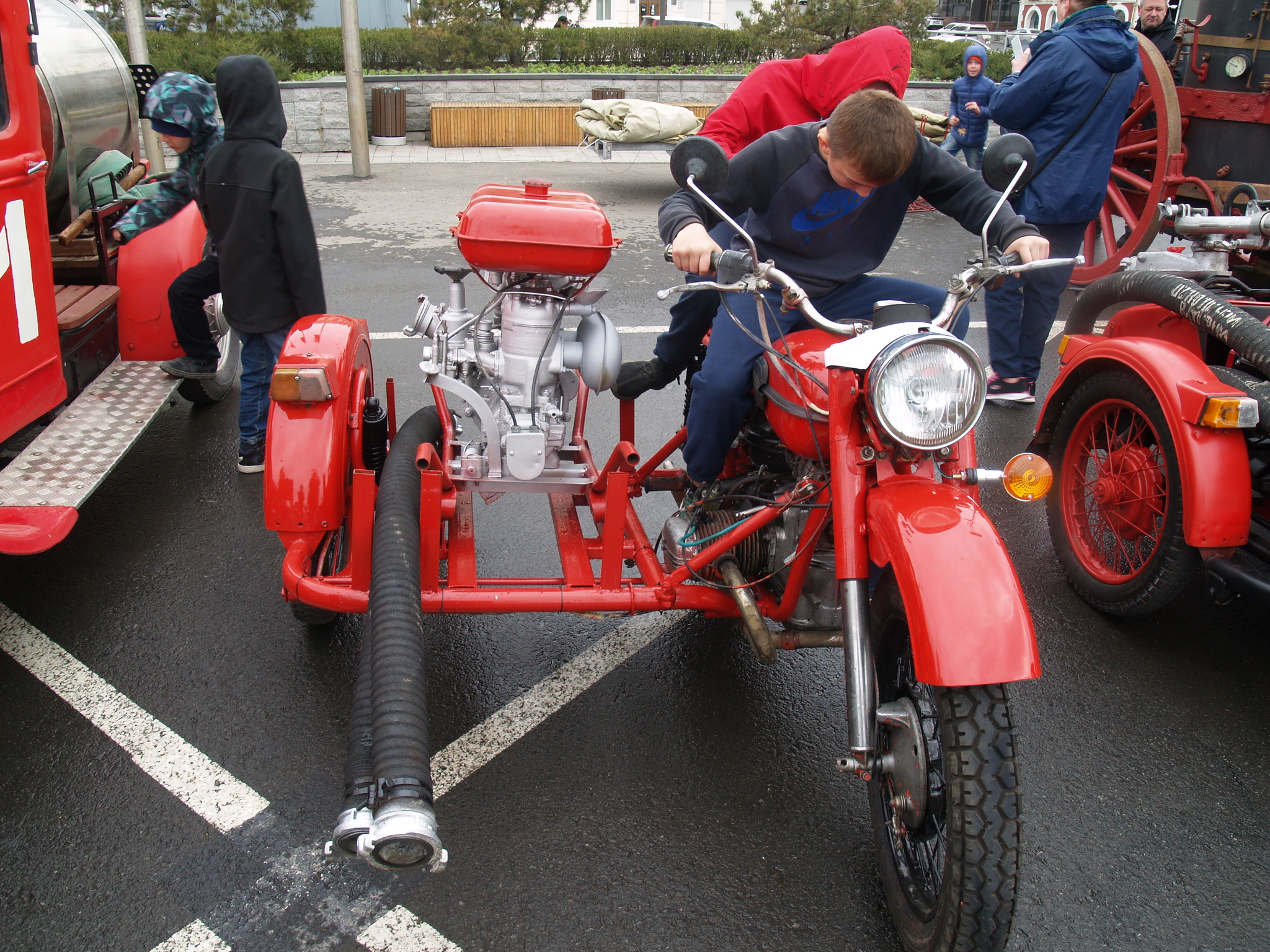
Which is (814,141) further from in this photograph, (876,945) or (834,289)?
(876,945)

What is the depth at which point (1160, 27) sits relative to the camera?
25.8ft

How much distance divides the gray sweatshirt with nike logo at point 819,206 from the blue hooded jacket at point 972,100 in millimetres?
8613

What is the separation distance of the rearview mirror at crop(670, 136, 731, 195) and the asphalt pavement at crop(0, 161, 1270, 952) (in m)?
1.57

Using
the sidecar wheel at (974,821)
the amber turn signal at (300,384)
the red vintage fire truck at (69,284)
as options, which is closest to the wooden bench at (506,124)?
the red vintage fire truck at (69,284)

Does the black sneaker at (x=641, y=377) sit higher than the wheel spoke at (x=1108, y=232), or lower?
lower

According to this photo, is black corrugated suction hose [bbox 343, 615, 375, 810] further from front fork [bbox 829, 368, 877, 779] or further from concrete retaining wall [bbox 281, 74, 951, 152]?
concrete retaining wall [bbox 281, 74, 951, 152]

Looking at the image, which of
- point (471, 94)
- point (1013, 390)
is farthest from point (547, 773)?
point (471, 94)

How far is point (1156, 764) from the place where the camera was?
2838 mm

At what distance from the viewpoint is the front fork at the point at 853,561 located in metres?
2.01

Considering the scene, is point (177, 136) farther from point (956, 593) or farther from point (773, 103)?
point (956, 593)

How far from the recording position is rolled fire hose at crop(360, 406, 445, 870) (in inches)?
71.0

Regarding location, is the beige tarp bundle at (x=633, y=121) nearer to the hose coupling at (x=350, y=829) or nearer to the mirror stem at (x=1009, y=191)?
the mirror stem at (x=1009, y=191)

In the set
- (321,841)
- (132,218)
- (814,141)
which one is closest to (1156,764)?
(814,141)

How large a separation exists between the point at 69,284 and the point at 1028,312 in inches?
201
